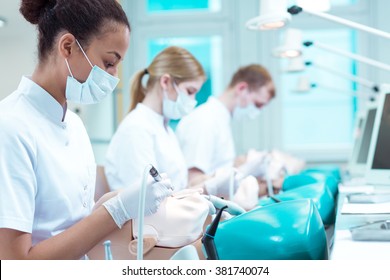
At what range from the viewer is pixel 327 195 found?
1.78m

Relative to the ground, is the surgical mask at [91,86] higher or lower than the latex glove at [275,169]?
higher

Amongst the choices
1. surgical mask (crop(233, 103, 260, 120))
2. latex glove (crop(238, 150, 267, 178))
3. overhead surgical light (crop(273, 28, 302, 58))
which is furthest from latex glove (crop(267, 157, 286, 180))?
overhead surgical light (crop(273, 28, 302, 58))

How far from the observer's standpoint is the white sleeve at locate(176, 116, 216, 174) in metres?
2.81

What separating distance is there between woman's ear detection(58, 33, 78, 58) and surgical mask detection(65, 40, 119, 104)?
0.01 meters

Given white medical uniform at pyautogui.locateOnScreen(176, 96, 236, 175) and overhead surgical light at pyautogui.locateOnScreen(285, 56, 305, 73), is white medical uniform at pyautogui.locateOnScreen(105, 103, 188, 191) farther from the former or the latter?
overhead surgical light at pyautogui.locateOnScreen(285, 56, 305, 73)

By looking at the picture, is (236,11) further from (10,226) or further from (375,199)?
(10,226)

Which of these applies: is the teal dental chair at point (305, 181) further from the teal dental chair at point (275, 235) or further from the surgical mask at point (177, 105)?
the teal dental chair at point (275, 235)

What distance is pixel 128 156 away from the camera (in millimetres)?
2020

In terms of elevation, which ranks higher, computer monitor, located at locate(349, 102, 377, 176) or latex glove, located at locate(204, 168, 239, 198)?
latex glove, located at locate(204, 168, 239, 198)

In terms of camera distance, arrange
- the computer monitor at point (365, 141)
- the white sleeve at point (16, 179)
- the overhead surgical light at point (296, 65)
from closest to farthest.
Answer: the white sleeve at point (16, 179) < the computer monitor at point (365, 141) < the overhead surgical light at point (296, 65)

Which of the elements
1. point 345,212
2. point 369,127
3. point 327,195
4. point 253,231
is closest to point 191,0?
point 369,127

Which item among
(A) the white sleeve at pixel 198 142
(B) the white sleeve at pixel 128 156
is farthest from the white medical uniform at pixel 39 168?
(A) the white sleeve at pixel 198 142

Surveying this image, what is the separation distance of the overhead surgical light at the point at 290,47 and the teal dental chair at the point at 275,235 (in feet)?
6.40

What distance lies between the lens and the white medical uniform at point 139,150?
2.02m
